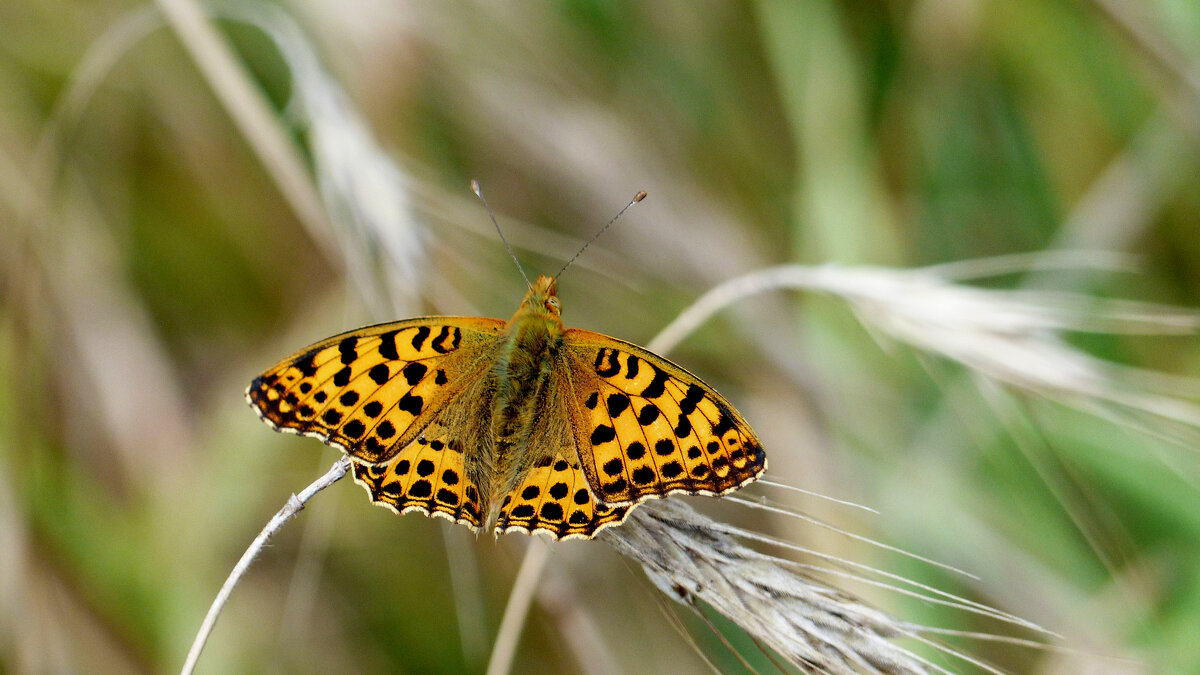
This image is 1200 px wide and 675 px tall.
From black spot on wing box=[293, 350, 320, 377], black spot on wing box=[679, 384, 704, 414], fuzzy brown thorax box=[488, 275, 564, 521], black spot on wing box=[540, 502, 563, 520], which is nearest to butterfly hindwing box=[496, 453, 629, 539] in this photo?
black spot on wing box=[540, 502, 563, 520]

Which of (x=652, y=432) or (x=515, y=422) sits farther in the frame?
(x=515, y=422)

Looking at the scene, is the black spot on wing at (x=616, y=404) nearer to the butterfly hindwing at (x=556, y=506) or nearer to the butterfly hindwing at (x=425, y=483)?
the butterfly hindwing at (x=556, y=506)

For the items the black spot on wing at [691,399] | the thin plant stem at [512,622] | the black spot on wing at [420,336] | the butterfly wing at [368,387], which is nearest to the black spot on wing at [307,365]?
the butterfly wing at [368,387]

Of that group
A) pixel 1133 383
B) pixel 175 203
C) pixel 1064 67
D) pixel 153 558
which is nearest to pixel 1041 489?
pixel 1133 383

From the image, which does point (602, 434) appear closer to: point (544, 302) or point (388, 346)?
point (544, 302)

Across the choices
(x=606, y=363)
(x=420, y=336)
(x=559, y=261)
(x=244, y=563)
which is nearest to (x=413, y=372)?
(x=420, y=336)

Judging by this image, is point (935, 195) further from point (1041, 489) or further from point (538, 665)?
point (538, 665)
